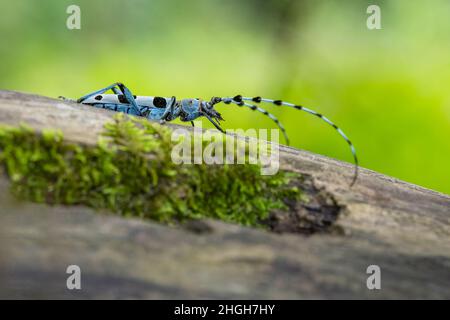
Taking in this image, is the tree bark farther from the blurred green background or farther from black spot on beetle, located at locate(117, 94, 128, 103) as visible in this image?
the blurred green background

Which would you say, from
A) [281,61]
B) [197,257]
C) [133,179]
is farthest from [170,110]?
[197,257]

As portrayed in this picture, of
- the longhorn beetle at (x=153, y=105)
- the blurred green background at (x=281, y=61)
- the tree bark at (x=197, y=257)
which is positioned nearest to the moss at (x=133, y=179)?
the tree bark at (x=197, y=257)

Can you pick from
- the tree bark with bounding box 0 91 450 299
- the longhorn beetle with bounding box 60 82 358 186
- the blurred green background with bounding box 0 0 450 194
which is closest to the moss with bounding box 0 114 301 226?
the tree bark with bounding box 0 91 450 299

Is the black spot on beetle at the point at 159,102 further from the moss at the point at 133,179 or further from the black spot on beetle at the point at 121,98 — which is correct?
the moss at the point at 133,179

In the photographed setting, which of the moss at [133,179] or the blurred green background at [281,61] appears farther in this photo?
the blurred green background at [281,61]

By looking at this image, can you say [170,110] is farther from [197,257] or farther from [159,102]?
[197,257]

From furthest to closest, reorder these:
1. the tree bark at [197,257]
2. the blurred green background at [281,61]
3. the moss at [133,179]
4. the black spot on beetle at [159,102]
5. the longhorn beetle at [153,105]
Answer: the blurred green background at [281,61] < the black spot on beetle at [159,102] < the longhorn beetle at [153,105] < the moss at [133,179] < the tree bark at [197,257]
